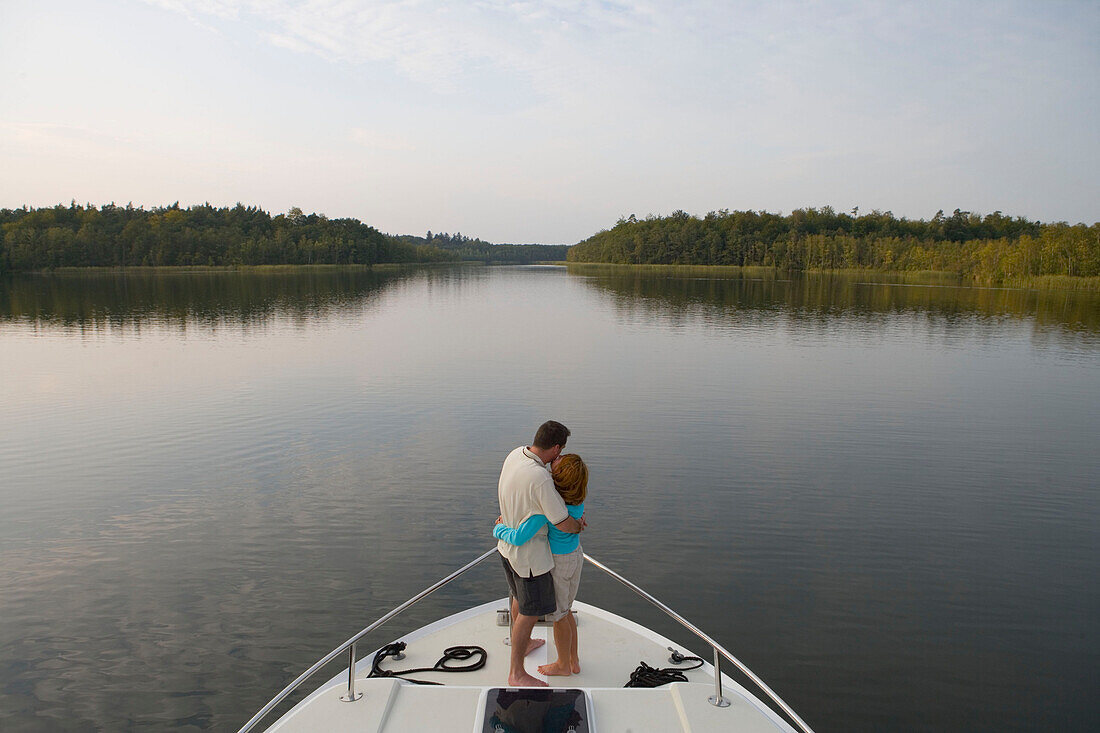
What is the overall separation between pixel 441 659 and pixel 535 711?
1200 mm

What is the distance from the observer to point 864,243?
118812mm

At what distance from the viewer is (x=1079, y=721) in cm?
549

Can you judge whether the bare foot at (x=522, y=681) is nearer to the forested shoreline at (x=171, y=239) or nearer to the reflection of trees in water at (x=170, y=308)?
the reflection of trees in water at (x=170, y=308)

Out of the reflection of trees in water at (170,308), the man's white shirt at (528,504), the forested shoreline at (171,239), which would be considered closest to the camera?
the man's white shirt at (528,504)

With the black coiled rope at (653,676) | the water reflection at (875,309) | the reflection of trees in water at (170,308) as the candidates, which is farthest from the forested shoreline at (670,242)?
the black coiled rope at (653,676)

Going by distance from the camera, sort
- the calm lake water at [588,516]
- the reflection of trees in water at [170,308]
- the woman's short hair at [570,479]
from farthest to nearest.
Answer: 1. the reflection of trees in water at [170,308]
2. the calm lake water at [588,516]
3. the woman's short hair at [570,479]

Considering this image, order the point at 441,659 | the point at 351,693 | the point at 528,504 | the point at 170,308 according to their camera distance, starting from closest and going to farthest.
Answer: the point at 351,693 → the point at 528,504 → the point at 441,659 → the point at 170,308

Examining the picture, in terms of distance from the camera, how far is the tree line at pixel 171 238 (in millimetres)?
104625

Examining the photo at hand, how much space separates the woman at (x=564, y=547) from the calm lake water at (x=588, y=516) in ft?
7.95

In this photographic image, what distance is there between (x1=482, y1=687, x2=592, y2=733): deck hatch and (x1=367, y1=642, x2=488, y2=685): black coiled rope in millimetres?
825

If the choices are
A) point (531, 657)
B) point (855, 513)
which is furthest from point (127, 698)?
point (855, 513)

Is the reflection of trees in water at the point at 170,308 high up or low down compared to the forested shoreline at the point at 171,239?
down

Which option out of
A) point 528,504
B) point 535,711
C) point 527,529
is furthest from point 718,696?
point 528,504

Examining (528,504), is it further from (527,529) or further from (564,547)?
(564,547)
